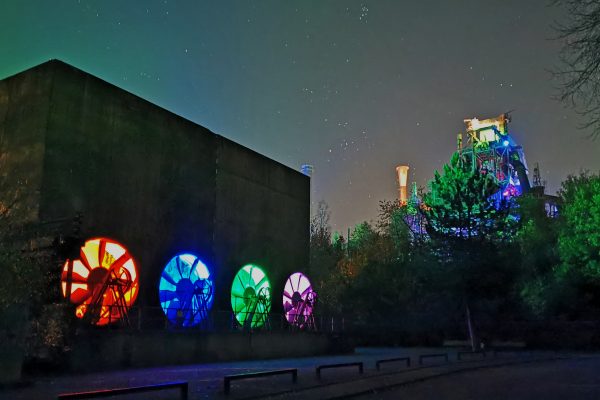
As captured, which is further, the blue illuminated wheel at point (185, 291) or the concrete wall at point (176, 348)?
the blue illuminated wheel at point (185, 291)

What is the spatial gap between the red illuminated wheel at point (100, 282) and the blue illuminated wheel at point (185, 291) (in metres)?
1.89

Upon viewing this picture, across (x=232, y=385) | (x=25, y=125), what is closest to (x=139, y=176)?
(x=25, y=125)

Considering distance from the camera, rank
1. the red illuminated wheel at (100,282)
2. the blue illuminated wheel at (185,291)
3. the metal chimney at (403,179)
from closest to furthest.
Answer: the red illuminated wheel at (100,282) < the blue illuminated wheel at (185,291) < the metal chimney at (403,179)

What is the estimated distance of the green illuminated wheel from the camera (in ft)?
95.5

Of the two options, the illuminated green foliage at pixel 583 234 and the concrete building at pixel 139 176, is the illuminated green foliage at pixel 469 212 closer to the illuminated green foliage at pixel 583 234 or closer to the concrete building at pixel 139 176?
the illuminated green foliage at pixel 583 234

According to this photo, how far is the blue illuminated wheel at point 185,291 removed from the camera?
25000 millimetres

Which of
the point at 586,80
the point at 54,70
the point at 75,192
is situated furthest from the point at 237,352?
the point at 586,80

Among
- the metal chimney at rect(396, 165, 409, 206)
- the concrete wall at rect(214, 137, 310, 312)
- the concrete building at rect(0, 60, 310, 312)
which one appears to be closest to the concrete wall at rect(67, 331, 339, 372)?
the concrete building at rect(0, 60, 310, 312)

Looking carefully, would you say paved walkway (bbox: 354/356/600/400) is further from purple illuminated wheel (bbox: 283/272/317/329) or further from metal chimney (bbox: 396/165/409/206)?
metal chimney (bbox: 396/165/409/206)

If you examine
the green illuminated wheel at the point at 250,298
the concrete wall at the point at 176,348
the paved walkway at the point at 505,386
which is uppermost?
the green illuminated wheel at the point at 250,298

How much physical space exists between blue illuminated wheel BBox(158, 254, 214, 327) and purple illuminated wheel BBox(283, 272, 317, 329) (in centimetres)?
618

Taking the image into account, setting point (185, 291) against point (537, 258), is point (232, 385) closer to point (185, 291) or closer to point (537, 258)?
point (185, 291)

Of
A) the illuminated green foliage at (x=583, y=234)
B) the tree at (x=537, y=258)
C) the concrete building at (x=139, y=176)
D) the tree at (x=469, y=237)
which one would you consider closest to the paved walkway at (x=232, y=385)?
the concrete building at (x=139, y=176)

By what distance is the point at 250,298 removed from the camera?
98.9 feet
